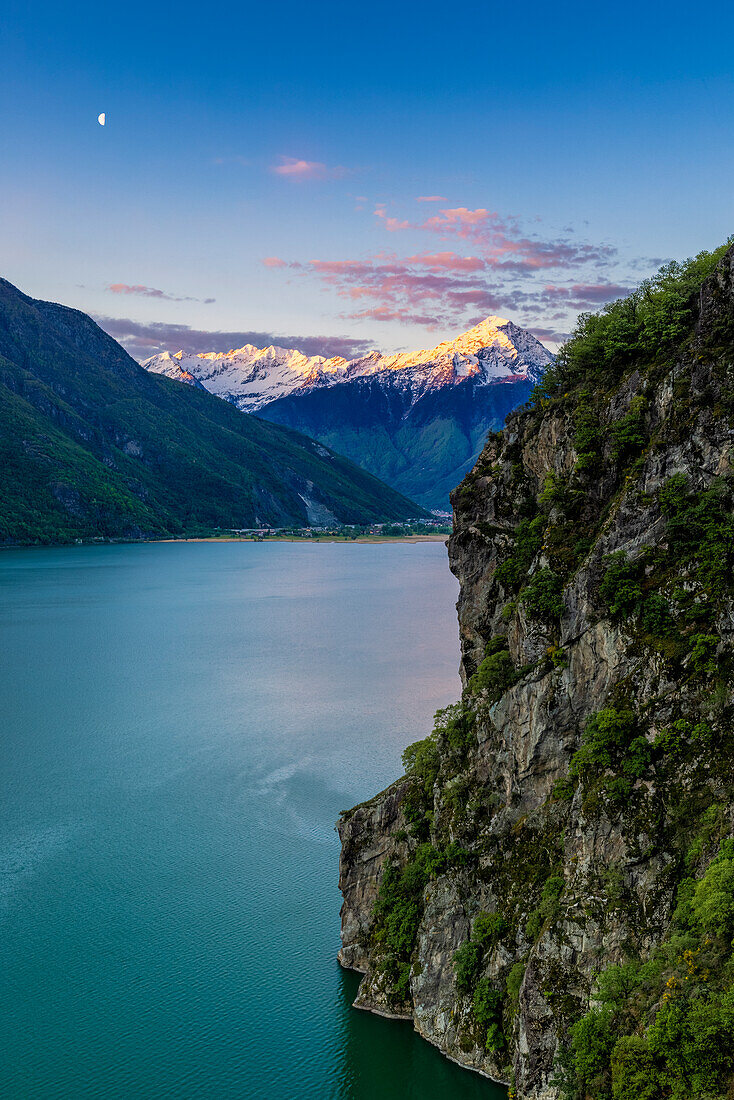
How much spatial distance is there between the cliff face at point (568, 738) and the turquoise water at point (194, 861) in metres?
3.55

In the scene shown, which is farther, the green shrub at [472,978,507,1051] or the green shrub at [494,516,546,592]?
the green shrub at [494,516,546,592]

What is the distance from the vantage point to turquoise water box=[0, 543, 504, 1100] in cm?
3159

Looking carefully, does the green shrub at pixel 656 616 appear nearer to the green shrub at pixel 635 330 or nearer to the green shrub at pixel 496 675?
the green shrub at pixel 496 675

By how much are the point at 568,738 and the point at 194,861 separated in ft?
86.8

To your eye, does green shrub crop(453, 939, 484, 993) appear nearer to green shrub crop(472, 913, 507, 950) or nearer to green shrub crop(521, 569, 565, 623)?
green shrub crop(472, 913, 507, 950)

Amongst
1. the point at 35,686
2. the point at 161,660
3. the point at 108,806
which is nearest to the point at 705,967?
the point at 108,806

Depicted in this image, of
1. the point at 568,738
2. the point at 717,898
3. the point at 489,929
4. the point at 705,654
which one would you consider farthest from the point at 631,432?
the point at 489,929

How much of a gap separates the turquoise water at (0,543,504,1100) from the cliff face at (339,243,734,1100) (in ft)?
11.6

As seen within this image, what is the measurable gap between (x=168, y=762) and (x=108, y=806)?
938cm

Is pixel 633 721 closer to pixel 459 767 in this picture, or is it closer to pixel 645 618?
pixel 645 618

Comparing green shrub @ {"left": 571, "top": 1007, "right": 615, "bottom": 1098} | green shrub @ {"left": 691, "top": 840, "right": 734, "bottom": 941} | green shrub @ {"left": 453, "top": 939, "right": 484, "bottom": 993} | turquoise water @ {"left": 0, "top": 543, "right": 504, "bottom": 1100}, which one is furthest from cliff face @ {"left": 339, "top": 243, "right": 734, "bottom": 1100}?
turquoise water @ {"left": 0, "top": 543, "right": 504, "bottom": 1100}

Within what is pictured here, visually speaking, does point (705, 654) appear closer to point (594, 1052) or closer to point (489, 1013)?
point (594, 1052)

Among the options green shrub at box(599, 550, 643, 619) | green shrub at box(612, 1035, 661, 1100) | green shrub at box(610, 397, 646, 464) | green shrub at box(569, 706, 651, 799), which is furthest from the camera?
green shrub at box(610, 397, 646, 464)

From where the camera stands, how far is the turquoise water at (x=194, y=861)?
3159 cm
